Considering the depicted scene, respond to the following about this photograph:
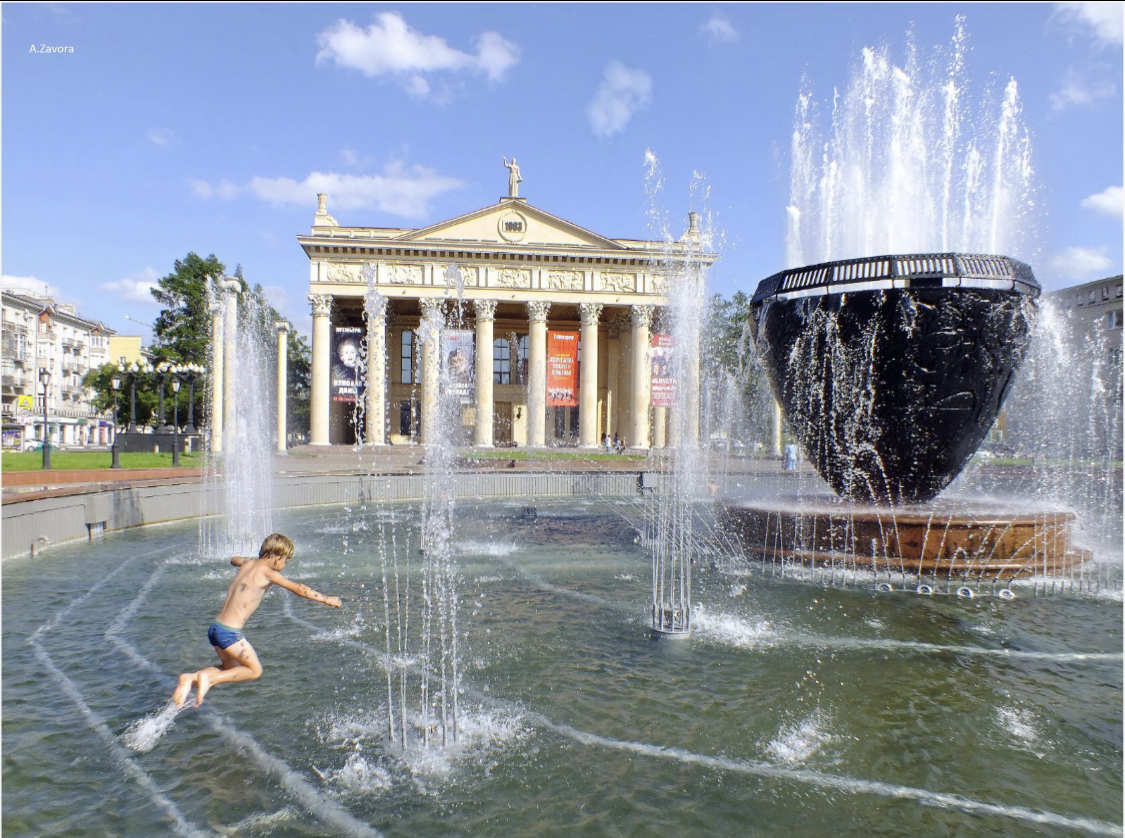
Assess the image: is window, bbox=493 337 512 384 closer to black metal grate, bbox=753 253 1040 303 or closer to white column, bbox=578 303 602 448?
white column, bbox=578 303 602 448

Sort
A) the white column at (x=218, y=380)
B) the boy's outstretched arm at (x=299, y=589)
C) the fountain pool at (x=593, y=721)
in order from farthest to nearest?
the white column at (x=218, y=380) < the boy's outstretched arm at (x=299, y=589) < the fountain pool at (x=593, y=721)

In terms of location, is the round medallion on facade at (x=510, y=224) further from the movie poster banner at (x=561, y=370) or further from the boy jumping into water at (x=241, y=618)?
the boy jumping into water at (x=241, y=618)

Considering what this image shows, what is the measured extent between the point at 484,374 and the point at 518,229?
375 inches

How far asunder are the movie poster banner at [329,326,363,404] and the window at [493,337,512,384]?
616 inches

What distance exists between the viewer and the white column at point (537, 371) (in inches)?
1667

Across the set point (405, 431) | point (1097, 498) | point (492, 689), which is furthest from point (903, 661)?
point (405, 431)

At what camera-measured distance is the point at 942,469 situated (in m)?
8.86

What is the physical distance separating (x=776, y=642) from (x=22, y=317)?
246 ft

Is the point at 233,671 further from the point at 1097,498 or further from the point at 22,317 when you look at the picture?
the point at 22,317

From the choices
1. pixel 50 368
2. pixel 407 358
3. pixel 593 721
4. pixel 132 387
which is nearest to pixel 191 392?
pixel 132 387

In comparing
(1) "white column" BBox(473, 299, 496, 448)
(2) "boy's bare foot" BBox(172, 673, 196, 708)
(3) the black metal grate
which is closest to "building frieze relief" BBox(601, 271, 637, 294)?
(1) "white column" BBox(473, 299, 496, 448)

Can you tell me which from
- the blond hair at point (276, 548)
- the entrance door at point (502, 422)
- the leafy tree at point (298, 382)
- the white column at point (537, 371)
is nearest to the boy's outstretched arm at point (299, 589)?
the blond hair at point (276, 548)

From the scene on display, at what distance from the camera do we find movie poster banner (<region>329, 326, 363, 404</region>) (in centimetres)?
3659

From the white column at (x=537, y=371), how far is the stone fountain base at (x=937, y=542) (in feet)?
110
